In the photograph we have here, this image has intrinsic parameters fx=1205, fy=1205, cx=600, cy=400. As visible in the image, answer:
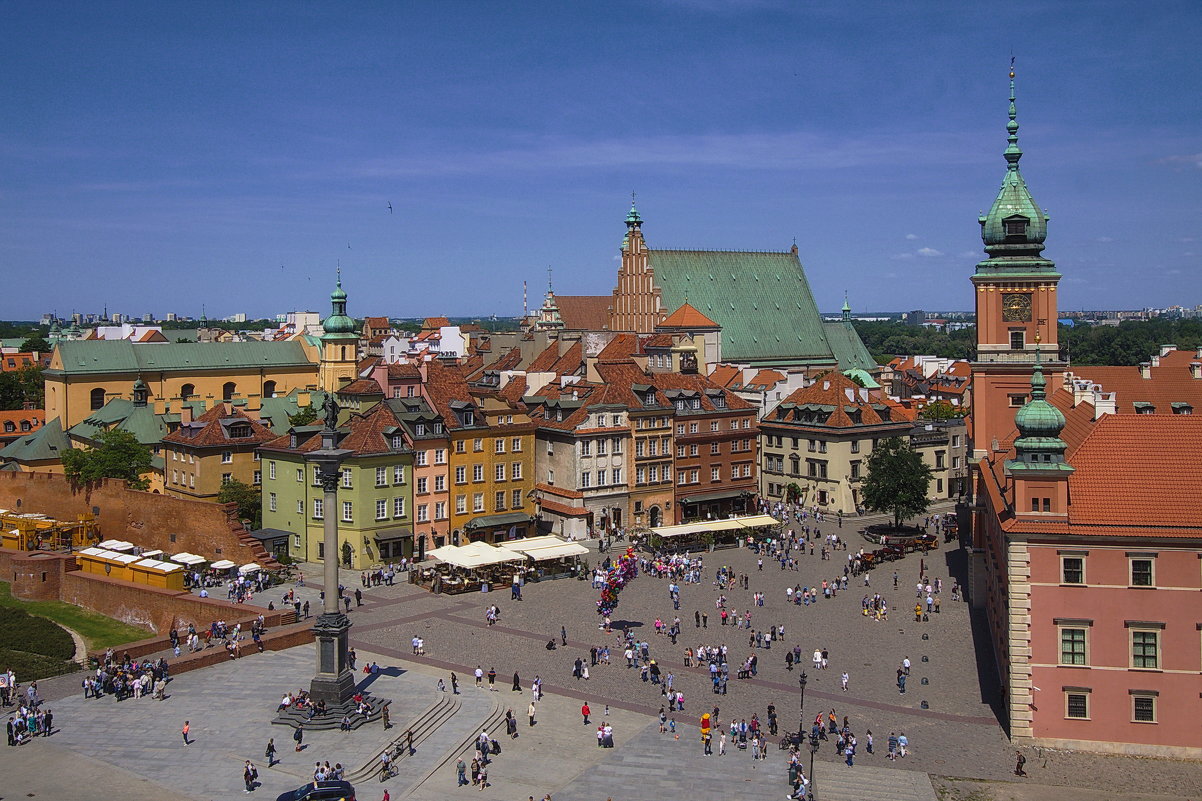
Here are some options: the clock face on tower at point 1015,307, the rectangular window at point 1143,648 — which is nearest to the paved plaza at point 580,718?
the rectangular window at point 1143,648

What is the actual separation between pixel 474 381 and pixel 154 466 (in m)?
26.4

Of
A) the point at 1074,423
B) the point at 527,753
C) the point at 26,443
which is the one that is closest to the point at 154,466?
the point at 26,443

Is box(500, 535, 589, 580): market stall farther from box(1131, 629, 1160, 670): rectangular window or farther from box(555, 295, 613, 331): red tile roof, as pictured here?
box(555, 295, 613, 331): red tile roof

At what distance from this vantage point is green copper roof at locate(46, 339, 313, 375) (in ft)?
325

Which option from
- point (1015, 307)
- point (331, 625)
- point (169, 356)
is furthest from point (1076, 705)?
point (169, 356)

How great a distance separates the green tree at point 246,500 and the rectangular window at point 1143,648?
164 feet

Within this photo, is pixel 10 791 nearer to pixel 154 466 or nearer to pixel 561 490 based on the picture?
pixel 561 490

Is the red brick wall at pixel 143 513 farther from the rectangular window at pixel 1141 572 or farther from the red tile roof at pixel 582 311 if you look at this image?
the red tile roof at pixel 582 311

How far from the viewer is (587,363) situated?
82750 mm

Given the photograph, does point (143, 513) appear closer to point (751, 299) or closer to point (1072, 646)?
point (1072, 646)

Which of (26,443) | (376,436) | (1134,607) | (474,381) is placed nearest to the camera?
(1134,607)

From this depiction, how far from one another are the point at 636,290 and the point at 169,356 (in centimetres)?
4198

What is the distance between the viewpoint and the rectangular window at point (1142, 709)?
38594mm

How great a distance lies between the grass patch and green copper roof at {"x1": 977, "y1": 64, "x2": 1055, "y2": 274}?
4963cm
